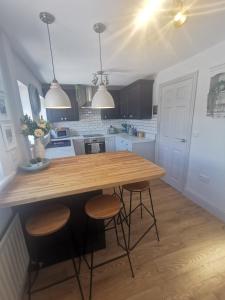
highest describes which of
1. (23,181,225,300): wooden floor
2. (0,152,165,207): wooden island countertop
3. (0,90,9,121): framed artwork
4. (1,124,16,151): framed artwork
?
(0,90,9,121): framed artwork

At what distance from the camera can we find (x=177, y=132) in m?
2.78

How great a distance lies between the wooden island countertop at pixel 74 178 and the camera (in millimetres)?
1126

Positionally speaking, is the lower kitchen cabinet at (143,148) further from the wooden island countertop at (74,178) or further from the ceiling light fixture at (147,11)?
the ceiling light fixture at (147,11)

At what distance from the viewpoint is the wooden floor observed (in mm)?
1291

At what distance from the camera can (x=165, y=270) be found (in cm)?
147

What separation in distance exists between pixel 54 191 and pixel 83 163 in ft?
2.26

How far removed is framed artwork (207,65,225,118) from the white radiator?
2.64 meters

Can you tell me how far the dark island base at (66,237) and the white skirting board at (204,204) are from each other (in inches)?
67.4

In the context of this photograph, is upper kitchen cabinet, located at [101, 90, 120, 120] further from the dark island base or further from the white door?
the dark island base

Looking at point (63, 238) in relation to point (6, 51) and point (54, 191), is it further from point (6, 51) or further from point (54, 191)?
point (6, 51)

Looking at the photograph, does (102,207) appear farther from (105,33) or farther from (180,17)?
(105,33)

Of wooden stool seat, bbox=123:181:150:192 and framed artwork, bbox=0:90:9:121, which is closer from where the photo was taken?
framed artwork, bbox=0:90:9:121

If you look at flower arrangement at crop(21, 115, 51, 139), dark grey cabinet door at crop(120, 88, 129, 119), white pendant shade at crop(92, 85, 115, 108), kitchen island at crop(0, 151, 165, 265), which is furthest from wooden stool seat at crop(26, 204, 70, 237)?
dark grey cabinet door at crop(120, 88, 129, 119)

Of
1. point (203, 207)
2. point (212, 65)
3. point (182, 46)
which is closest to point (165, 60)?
point (182, 46)
